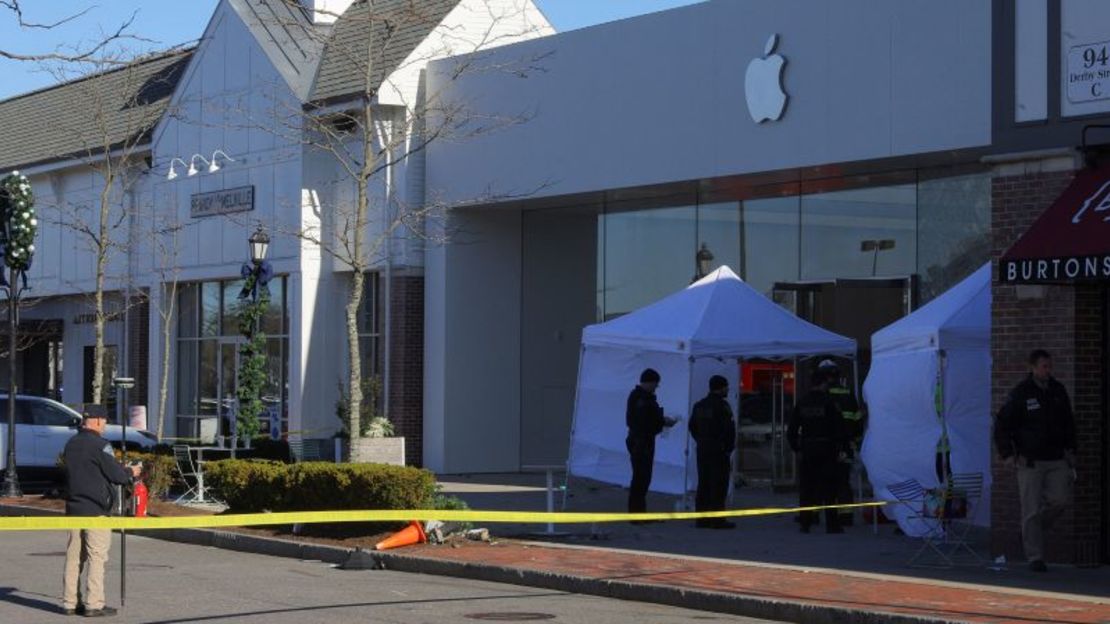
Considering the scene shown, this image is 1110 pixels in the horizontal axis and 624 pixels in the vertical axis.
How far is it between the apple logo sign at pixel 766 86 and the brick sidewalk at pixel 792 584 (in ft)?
27.0

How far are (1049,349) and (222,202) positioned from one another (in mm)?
22129

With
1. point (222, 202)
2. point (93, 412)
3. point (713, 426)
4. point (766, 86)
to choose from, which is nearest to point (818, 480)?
point (713, 426)

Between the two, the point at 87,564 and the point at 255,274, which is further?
the point at 255,274

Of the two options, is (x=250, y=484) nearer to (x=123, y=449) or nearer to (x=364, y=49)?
(x=123, y=449)

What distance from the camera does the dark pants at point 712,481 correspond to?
808 inches

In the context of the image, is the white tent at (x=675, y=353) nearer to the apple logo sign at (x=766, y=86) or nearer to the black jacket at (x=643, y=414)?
the black jacket at (x=643, y=414)

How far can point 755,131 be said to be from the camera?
79.8 feet

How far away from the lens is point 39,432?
29.2 m

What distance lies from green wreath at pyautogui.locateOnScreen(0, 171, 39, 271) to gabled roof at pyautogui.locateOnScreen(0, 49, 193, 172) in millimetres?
6845

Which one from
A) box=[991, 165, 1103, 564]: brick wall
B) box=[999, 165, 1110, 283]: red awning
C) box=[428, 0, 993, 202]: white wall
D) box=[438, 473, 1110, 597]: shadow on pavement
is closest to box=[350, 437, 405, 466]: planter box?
box=[438, 473, 1110, 597]: shadow on pavement

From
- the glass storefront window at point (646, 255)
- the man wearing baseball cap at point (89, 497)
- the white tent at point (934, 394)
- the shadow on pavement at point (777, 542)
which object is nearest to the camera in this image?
the man wearing baseball cap at point (89, 497)

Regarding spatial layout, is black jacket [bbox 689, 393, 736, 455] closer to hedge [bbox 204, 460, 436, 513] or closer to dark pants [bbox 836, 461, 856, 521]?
Result: dark pants [bbox 836, 461, 856, 521]

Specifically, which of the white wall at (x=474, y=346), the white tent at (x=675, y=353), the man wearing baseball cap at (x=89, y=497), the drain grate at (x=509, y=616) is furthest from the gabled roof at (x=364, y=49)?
the drain grate at (x=509, y=616)

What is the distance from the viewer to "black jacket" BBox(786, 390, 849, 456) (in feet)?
65.3
